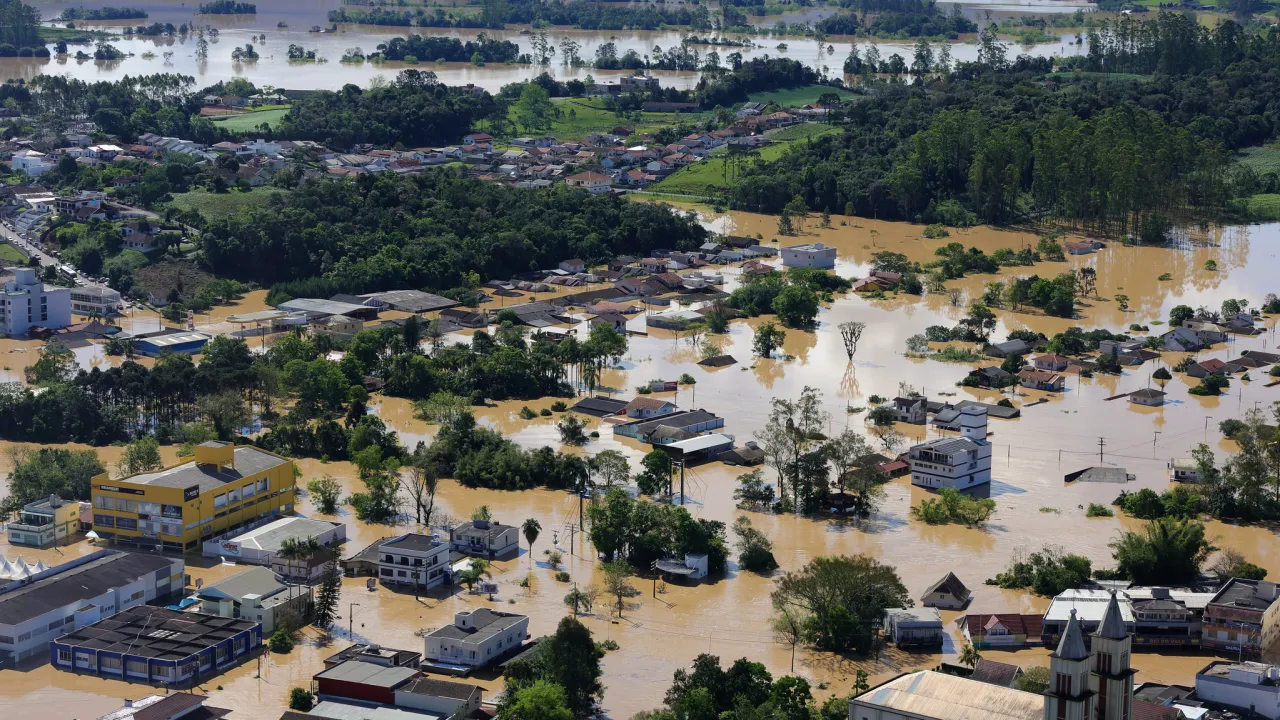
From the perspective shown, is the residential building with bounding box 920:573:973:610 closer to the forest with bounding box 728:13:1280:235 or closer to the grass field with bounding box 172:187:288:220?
the grass field with bounding box 172:187:288:220

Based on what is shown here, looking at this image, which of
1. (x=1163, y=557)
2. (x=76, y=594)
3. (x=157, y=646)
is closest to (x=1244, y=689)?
(x=1163, y=557)

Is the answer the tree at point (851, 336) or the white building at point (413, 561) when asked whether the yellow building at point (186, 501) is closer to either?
the white building at point (413, 561)

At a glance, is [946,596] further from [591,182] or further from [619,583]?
[591,182]

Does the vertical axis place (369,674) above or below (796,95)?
below

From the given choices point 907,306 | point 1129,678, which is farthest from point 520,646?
point 907,306

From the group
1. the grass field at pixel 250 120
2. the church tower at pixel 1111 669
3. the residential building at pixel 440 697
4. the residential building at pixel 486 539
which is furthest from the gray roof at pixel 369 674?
the grass field at pixel 250 120

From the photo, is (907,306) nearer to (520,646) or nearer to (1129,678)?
(520,646)
